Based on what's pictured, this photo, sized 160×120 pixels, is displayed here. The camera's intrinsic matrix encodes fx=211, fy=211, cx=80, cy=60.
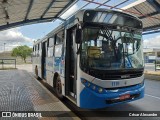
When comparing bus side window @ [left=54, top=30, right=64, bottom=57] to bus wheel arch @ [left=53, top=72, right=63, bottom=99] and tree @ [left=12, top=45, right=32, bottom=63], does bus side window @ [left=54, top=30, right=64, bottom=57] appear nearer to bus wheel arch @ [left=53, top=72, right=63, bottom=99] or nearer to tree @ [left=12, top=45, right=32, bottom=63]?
bus wheel arch @ [left=53, top=72, right=63, bottom=99]

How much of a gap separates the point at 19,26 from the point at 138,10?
15870mm

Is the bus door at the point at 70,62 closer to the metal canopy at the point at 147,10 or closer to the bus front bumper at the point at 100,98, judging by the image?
the bus front bumper at the point at 100,98

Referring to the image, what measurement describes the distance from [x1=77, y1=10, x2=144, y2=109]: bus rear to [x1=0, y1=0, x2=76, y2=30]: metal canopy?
954cm

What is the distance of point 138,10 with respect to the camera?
18016mm

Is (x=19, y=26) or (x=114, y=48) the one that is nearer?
(x=114, y=48)

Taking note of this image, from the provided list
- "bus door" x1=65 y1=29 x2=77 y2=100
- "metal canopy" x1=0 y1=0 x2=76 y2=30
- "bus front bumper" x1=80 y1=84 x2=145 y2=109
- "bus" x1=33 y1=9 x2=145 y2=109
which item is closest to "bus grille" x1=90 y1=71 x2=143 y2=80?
"bus" x1=33 y1=9 x2=145 y2=109

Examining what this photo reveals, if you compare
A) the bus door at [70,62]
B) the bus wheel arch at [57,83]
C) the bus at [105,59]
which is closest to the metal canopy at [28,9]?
the bus wheel arch at [57,83]

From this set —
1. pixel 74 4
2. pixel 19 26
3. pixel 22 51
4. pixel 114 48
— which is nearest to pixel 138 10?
pixel 74 4

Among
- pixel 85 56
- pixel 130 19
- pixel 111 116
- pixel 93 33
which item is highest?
pixel 130 19

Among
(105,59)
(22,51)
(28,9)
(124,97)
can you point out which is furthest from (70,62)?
(22,51)

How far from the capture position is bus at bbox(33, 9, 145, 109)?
576 cm

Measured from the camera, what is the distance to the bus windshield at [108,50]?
5.86m

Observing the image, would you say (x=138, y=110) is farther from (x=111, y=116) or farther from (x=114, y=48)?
(x=114, y=48)

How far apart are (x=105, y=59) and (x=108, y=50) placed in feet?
1.00
